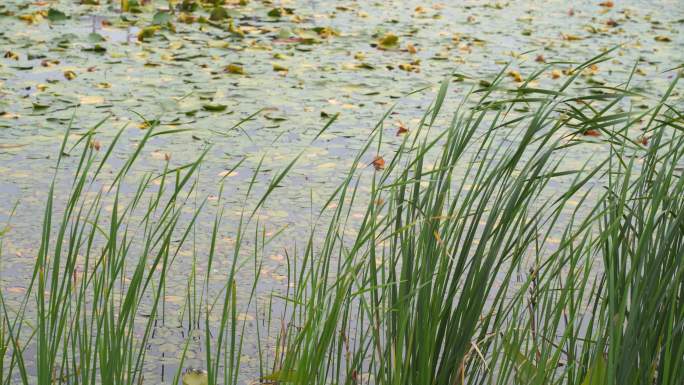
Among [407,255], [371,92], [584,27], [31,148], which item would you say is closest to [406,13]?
[584,27]

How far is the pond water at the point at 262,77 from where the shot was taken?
3.29 m

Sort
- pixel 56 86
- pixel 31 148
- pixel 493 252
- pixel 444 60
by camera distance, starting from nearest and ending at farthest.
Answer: pixel 493 252
pixel 31 148
pixel 56 86
pixel 444 60

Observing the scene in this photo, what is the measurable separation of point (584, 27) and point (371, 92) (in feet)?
8.26

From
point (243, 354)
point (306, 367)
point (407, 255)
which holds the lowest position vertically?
point (243, 354)

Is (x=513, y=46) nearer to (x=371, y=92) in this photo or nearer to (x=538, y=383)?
(x=371, y=92)

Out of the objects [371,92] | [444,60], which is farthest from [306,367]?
[444,60]

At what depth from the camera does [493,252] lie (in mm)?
1604

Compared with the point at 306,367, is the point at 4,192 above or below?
below

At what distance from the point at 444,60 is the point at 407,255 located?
3.99 meters

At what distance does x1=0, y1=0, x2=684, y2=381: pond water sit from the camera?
3.29 meters

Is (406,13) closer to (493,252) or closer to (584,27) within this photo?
(584,27)

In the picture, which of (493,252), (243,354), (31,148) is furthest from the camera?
(31,148)

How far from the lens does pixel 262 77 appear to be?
4859 millimetres

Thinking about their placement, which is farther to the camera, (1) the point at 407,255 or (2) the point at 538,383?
(1) the point at 407,255
